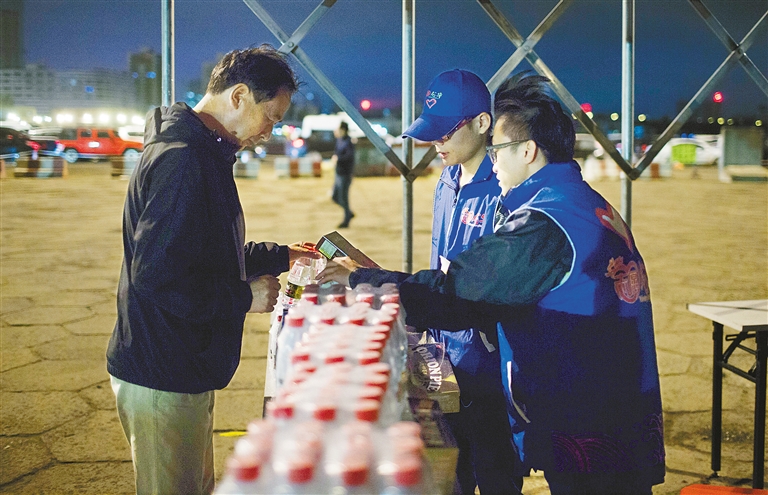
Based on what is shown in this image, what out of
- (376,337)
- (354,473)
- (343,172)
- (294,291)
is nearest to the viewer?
(354,473)

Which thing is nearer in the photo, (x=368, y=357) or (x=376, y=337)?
(x=368, y=357)

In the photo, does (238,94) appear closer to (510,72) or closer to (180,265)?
(180,265)

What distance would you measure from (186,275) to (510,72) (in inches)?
94.5

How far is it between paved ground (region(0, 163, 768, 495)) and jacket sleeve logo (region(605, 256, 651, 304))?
241cm

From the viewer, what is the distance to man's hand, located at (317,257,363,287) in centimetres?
271

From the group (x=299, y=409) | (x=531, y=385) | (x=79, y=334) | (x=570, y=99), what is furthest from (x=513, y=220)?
(x=79, y=334)

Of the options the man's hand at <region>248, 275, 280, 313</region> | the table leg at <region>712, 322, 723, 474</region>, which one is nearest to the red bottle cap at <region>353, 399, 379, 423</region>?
the man's hand at <region>248, 275, 280, 313</region>

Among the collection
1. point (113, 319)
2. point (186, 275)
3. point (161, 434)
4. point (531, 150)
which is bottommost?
point (113, 319)

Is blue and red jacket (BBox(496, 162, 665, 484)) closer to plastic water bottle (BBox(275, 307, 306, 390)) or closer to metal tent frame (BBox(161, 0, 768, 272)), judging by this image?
plastic water bottle (BBox(275, 307, 306, 390))

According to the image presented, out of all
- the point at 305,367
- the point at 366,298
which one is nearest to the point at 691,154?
the point at 366,298

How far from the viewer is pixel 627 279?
2.27 m

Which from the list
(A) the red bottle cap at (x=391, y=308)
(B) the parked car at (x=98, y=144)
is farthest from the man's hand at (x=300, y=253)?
(B) the parked car at (x=98, y=144)

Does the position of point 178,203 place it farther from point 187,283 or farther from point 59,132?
point 59,132

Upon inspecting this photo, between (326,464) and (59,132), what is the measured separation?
3857 cm
